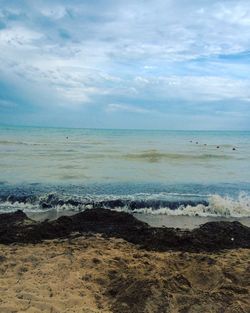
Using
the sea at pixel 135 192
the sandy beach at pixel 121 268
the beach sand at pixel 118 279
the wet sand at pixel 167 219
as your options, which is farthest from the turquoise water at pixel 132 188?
the beach sand at pixel 118 279

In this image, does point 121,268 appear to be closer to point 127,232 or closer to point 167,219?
point 127,232

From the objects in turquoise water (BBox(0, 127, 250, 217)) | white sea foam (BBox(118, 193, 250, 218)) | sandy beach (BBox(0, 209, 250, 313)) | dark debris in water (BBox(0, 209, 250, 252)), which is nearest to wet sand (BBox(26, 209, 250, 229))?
white sea foam (BBox(118, 193, 250, 218))

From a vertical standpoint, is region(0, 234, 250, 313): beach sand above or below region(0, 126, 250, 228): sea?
above

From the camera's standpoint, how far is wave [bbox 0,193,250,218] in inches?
464

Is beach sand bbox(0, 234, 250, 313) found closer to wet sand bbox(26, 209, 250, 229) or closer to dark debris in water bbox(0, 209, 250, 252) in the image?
dark debris in water bbox(0, 209, 250, 252)

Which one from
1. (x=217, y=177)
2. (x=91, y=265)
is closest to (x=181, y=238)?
(x=91, y=265)

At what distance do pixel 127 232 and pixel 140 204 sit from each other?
356 centimetres

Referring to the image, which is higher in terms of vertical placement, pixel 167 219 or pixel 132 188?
pixel 132 188

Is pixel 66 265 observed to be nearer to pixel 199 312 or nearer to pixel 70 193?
pixel 199 312

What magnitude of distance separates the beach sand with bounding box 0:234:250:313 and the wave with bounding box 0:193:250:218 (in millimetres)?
4187

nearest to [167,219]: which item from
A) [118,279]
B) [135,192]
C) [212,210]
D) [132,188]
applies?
[212,210]

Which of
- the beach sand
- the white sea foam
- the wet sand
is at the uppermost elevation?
the beach sand

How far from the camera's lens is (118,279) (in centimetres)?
596

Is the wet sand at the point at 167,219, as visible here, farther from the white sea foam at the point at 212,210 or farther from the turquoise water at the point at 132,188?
the turquoise water at the point at 132,188
